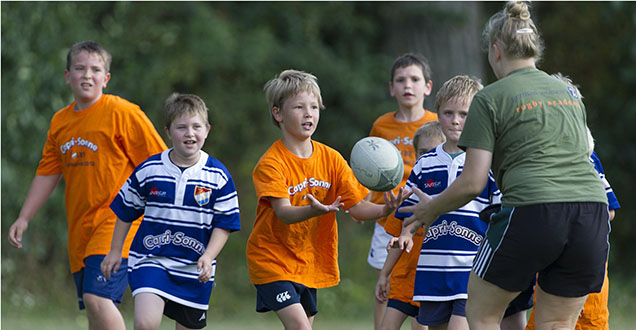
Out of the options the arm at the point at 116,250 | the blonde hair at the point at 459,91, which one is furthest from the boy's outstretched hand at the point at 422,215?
the arm at the point at 116,250

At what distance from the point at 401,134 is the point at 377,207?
150 cm

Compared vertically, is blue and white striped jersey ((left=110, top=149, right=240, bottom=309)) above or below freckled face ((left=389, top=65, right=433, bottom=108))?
below

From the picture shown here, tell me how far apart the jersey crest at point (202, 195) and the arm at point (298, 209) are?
37 centimetres

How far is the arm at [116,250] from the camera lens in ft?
16.1

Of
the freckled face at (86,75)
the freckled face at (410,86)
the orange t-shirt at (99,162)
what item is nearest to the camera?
the orange t-shirt at (99,162)

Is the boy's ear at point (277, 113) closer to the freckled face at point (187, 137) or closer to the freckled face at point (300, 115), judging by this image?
the freckled face at point (300, 115)

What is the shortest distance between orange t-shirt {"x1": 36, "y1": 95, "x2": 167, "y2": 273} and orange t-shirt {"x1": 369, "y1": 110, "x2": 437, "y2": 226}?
1.70 m

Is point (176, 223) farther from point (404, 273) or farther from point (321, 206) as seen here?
point (404, 273)

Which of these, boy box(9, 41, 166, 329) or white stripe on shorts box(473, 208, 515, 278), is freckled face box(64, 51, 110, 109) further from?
white stripe on shorts box(473, 208, 515, 278)

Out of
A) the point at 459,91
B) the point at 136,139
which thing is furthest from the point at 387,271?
the point at 136,139

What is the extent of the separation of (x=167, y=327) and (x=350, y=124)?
5.76 m

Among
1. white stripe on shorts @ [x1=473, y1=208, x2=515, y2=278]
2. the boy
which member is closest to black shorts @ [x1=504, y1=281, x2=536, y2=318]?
white stripe on shorts @ [x1=473, y1=208, x2=515, y2=278]

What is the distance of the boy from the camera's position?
5.44 metres

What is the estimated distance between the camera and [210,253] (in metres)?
4.65
